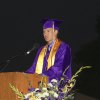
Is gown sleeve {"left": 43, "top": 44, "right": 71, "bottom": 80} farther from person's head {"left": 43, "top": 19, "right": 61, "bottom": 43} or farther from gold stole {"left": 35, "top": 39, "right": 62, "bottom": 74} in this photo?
person's head {"left": 43, "top": 19, "right": 61, "bottom": 43}

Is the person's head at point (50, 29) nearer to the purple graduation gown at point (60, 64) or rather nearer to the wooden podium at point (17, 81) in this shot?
the purple graduation gown at point (60, 64)

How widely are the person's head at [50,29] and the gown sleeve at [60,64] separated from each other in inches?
9.2

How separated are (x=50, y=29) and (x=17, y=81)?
1283 millimetres

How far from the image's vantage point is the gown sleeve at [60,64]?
591 cm

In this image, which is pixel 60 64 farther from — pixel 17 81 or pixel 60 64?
pixel 17 81

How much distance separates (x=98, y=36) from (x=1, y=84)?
744 cm

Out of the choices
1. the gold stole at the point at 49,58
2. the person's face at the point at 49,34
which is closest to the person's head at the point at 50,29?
the person's face at the point at 49,34

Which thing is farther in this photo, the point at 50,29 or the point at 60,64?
the point at 50,29

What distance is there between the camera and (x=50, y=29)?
20.7 feet

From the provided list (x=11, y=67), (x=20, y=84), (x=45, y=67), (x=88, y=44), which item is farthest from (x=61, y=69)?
(x=88, y=44)

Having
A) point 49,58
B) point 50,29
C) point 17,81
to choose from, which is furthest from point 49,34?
point 17,81

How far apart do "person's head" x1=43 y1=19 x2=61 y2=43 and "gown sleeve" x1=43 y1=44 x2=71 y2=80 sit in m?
0.23

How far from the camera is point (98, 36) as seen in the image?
12602mm

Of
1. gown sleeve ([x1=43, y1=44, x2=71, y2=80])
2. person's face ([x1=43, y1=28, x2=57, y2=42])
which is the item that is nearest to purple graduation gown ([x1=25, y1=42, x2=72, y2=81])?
gown sleeve ([x1=43, y1=44, x2=71, y2=80])
